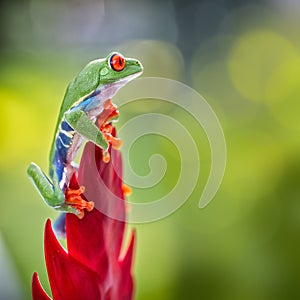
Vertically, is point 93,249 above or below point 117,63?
below

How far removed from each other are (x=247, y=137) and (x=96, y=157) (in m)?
0.72

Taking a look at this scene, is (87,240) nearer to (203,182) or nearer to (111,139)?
(111,139)

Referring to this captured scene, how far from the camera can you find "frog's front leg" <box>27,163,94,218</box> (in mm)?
340

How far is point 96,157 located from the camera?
0.35 m

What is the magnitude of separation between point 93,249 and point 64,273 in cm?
2

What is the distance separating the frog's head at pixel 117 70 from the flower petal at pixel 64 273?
90 mm

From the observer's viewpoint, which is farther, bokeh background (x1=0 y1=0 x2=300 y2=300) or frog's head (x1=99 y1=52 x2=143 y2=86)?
bokeh background (x1=0 y1=0 x2=300 y2=300)

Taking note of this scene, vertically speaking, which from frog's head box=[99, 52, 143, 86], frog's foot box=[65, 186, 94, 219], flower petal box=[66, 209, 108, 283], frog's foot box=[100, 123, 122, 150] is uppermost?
frog's head box=[99, 52, 143, 86]

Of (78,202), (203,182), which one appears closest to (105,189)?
(78,202)

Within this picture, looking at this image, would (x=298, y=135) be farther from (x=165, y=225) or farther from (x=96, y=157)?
(x=96, y=157)

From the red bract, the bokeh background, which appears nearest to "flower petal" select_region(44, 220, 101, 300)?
the red bract

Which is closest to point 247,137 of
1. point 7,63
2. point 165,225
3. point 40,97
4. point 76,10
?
point 165,225

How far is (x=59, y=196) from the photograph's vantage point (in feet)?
1.17

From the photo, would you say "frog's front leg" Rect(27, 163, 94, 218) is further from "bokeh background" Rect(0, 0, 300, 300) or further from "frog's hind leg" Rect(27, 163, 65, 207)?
"bokeh background" Rect(0, 0, 300, 300)
